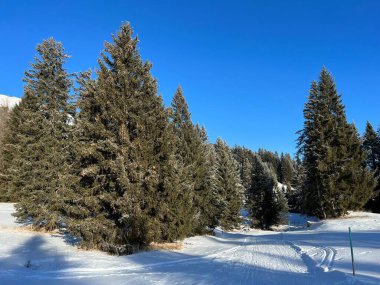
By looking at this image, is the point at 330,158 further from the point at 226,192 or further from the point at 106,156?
the point at 106,156

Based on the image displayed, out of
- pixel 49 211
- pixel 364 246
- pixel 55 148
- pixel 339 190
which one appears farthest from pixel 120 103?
pixel 339 190

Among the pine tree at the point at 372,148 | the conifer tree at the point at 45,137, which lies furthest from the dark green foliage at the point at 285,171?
the conifer tree at the point at 45,137

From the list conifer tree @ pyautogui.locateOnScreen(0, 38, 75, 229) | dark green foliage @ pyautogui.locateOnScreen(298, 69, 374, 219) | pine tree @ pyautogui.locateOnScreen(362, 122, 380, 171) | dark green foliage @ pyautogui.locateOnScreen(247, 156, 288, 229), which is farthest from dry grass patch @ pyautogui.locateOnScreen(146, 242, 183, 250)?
pine tree @ pyautogui.locateOnScreen(362, 122, 380, 171)

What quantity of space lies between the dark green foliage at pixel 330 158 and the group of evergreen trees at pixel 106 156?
15.1m

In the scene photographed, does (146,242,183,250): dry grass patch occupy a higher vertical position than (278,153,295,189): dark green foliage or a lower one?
lower

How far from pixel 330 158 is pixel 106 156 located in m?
22.3

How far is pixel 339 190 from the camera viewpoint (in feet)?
A: 90.3

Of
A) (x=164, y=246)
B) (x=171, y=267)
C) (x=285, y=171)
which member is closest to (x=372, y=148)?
(x=164, y=246)

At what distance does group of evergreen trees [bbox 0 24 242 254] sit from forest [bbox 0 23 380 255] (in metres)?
0.05

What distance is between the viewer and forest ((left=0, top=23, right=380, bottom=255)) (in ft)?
45.1

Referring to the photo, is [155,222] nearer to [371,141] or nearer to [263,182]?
[263,182]

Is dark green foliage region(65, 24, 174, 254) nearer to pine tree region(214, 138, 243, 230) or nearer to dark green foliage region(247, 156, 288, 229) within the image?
pine tree region(214, 138, 243, 230)

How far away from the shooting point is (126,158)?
45.9 ft

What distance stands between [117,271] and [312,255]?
829cm
